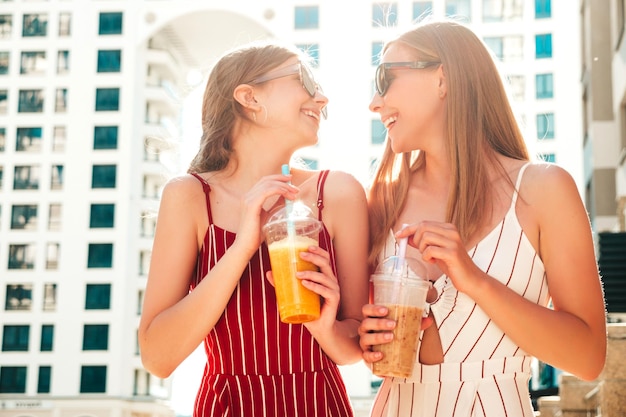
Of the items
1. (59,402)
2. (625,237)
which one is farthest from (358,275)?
(59,402)

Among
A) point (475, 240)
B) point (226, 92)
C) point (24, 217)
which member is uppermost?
point (24, 217)

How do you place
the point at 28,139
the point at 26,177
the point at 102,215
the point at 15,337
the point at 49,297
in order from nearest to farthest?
the point at 15,337 → the point at 49,297 → the point at 102,215 → the point at 26,177 → the point at 28,139

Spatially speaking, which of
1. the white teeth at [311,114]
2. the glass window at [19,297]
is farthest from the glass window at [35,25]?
the white teeth at [311,114]

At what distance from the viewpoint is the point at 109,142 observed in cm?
4588

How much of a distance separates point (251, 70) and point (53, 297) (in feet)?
142

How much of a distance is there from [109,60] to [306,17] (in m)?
10.7

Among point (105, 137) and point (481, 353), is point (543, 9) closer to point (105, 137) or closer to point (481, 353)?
point (105, 137)

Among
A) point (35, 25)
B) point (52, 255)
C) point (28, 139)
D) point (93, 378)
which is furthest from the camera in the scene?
point (35, 25)

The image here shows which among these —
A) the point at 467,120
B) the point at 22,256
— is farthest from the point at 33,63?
the point at 467,120

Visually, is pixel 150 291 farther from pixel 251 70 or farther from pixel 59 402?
pixel 59 402

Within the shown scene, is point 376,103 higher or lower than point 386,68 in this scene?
lower

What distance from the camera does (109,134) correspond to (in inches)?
1806

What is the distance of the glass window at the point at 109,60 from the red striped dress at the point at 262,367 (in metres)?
44.8

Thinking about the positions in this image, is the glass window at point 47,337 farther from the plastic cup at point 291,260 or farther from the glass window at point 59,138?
the plastic cup at point 291,260
